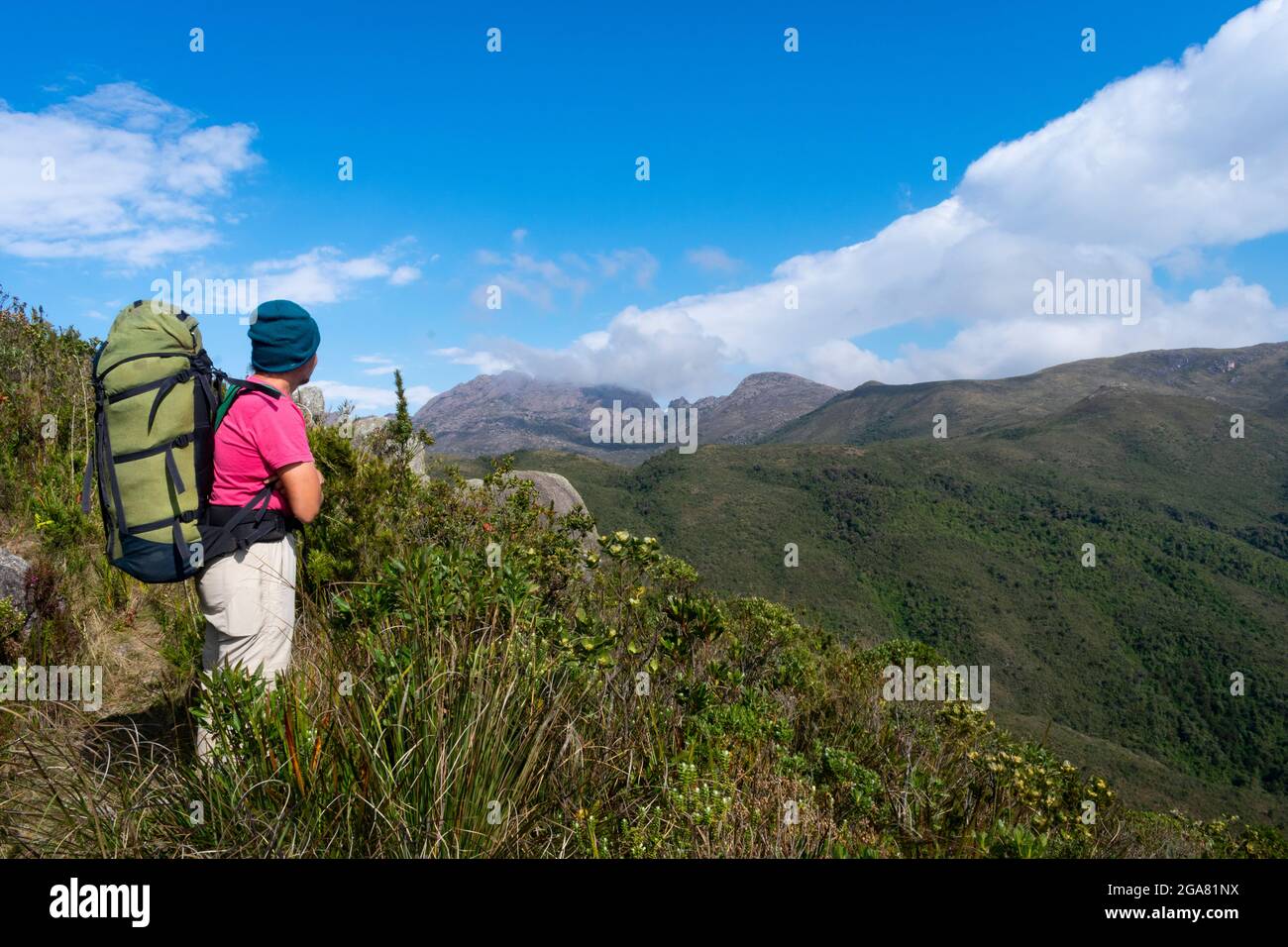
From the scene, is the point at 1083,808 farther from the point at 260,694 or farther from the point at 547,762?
the point at 260,694

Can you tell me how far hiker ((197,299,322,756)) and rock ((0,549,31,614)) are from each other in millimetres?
2940

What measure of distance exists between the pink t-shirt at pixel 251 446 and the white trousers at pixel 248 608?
22 cm

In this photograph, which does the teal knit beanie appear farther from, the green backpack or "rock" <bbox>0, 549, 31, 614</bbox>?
"rock" <bbox>0, 549, 31, 614</bbox>

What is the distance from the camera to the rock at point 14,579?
4.57 meters

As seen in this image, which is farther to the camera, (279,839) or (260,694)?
(260,694)

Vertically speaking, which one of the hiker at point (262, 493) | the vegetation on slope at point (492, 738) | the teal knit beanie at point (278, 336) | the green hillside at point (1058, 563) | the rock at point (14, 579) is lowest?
the green hillside at point (1058, 563)

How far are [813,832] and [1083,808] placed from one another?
2.34m

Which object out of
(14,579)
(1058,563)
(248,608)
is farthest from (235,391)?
(1058,563)

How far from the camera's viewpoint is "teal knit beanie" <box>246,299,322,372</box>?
8.82 feet

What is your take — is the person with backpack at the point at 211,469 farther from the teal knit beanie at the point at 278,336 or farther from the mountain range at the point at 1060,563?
the mountain range at the point at 1060,563

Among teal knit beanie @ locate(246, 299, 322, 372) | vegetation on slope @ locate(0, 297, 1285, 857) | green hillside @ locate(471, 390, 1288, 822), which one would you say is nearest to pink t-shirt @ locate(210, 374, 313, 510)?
teal knit beanie @ locate(246, 299, 322, 372)

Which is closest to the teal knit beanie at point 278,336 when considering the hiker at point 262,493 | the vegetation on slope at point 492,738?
the hiker at point 262,493

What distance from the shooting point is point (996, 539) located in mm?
111625
